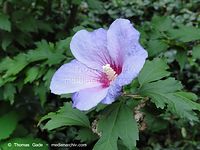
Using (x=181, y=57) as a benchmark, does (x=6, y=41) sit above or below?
above

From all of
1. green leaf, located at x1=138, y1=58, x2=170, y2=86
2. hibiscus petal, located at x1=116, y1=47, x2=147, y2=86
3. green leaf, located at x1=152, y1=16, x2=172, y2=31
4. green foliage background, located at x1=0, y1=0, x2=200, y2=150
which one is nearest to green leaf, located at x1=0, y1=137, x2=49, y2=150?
green foliage background, located at x1=0, y1=0, x2=200, y2=150

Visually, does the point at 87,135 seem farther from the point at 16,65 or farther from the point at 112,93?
the point at 16,65

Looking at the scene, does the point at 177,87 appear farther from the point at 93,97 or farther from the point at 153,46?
the point at 153,46

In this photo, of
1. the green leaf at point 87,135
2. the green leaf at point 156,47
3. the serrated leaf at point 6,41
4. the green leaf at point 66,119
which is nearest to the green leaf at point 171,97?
the green leaf at point 66,119

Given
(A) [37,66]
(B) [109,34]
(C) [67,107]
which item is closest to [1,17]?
(A) [37,66]

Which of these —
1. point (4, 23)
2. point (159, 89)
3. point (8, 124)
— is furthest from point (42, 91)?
point (159, 89)

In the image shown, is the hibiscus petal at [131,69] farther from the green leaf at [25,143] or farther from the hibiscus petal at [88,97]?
the green leaf at [25,143]
